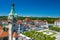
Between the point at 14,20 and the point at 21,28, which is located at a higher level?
the point at 14,20

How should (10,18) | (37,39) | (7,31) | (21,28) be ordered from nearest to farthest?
(10,18) → (7,31) → (37,39) → (21,28)

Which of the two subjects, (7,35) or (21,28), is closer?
(7,35)

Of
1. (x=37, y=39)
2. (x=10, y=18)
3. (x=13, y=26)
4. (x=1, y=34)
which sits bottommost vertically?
(x=37, y=39)

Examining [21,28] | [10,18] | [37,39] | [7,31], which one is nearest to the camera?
[10,18]

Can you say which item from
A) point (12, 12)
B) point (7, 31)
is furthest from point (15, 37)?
point (12, 12)

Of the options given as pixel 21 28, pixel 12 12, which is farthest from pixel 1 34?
pixel 21 28

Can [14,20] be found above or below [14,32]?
above

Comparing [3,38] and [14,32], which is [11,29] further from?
[3,38]

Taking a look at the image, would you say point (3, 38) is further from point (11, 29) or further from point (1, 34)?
point (11, 29)

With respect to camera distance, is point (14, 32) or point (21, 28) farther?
point (21, 28)

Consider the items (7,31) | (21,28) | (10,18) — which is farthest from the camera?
(21,28)
